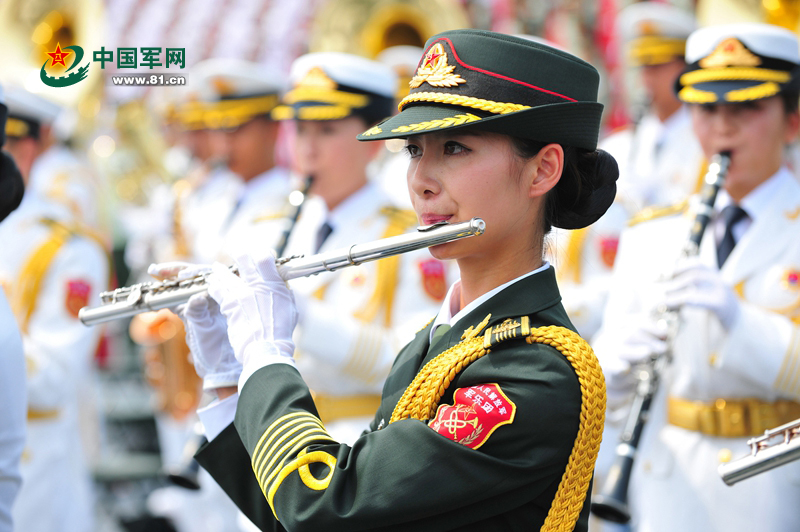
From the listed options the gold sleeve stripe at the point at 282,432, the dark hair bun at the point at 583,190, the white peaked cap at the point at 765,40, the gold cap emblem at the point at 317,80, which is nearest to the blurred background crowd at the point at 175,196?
the gold cap emblem at the point at 317,80

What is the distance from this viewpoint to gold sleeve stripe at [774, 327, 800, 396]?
3674 mm

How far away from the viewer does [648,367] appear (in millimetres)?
3896

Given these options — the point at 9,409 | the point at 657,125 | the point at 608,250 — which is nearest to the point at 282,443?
the point at 9,409

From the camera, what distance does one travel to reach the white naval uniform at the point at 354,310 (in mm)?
4461

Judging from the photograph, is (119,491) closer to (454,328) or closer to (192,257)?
(192,257)

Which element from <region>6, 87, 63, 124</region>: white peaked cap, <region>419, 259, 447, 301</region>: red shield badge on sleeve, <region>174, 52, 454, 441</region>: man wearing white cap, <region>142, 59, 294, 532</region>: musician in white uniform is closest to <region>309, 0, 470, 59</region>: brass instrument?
<region>142, 59, 294, 532</region>: musician in white uniform

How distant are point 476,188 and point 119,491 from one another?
7.46m

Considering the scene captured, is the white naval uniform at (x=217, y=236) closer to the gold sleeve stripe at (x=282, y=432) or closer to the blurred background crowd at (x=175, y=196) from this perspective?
the blurred background crowd at (x=175, y=196)

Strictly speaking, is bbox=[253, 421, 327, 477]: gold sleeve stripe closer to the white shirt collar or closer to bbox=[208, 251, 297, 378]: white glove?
bbox=[208, 251, 297, 378]: white glove

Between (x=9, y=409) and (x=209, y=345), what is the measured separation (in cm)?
66

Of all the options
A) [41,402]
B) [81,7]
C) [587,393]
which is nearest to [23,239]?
[41,402]

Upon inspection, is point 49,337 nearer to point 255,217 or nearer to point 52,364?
point 52,364

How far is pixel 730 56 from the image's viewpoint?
160 inches

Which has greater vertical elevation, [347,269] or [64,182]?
[64,182]
